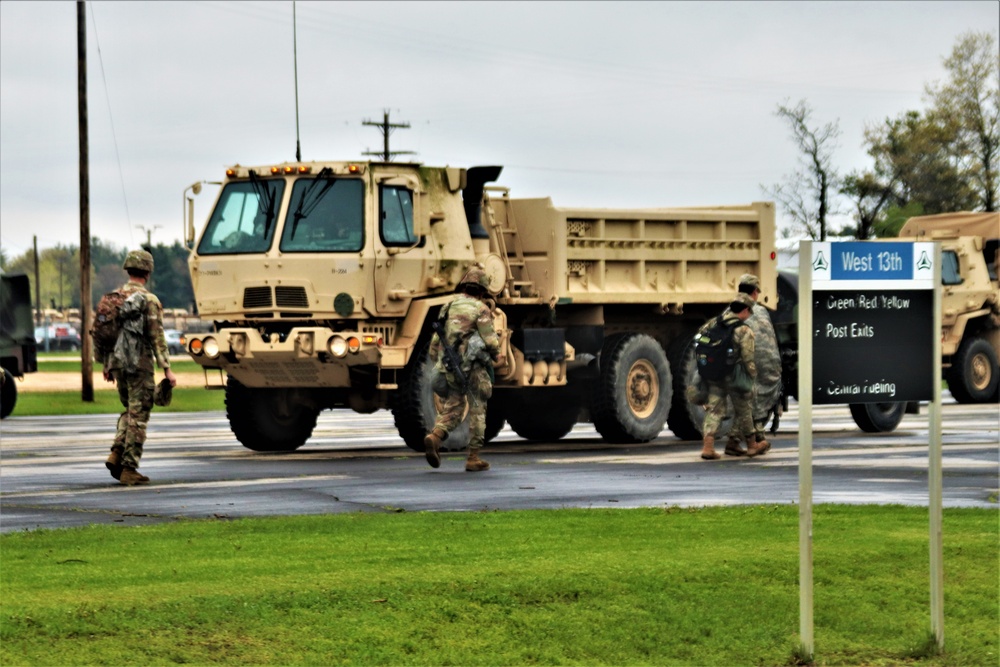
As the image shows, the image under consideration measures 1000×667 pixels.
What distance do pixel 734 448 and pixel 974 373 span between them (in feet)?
45.2

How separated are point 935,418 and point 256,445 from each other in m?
14.0

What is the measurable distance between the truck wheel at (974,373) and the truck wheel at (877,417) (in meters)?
7.39

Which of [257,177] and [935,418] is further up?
[257,177]

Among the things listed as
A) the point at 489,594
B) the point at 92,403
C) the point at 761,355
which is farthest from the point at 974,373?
the point at 489,594

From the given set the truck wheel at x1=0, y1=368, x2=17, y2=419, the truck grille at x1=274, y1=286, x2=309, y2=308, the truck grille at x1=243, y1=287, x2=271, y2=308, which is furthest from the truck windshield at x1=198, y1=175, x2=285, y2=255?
the truck wheel at x1=0, y1=368, x2=17, y2=419

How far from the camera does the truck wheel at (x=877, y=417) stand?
24.6 m

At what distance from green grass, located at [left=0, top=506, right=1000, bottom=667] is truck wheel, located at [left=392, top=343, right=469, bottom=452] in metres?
7.97

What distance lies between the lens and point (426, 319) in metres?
20.5

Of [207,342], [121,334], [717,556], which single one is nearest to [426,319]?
[207,342]

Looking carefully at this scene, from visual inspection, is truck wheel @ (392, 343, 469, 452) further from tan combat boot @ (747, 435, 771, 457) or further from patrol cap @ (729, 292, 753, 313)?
patrol cap @ (729, 292, 753, 313)

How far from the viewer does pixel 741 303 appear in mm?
19375

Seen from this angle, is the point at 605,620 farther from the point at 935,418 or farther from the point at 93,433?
the point at 93,433

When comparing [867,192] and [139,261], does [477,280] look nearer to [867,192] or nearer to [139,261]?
[139,261]

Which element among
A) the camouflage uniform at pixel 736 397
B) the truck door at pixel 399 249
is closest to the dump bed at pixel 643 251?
the truck door at pixel 399 249
